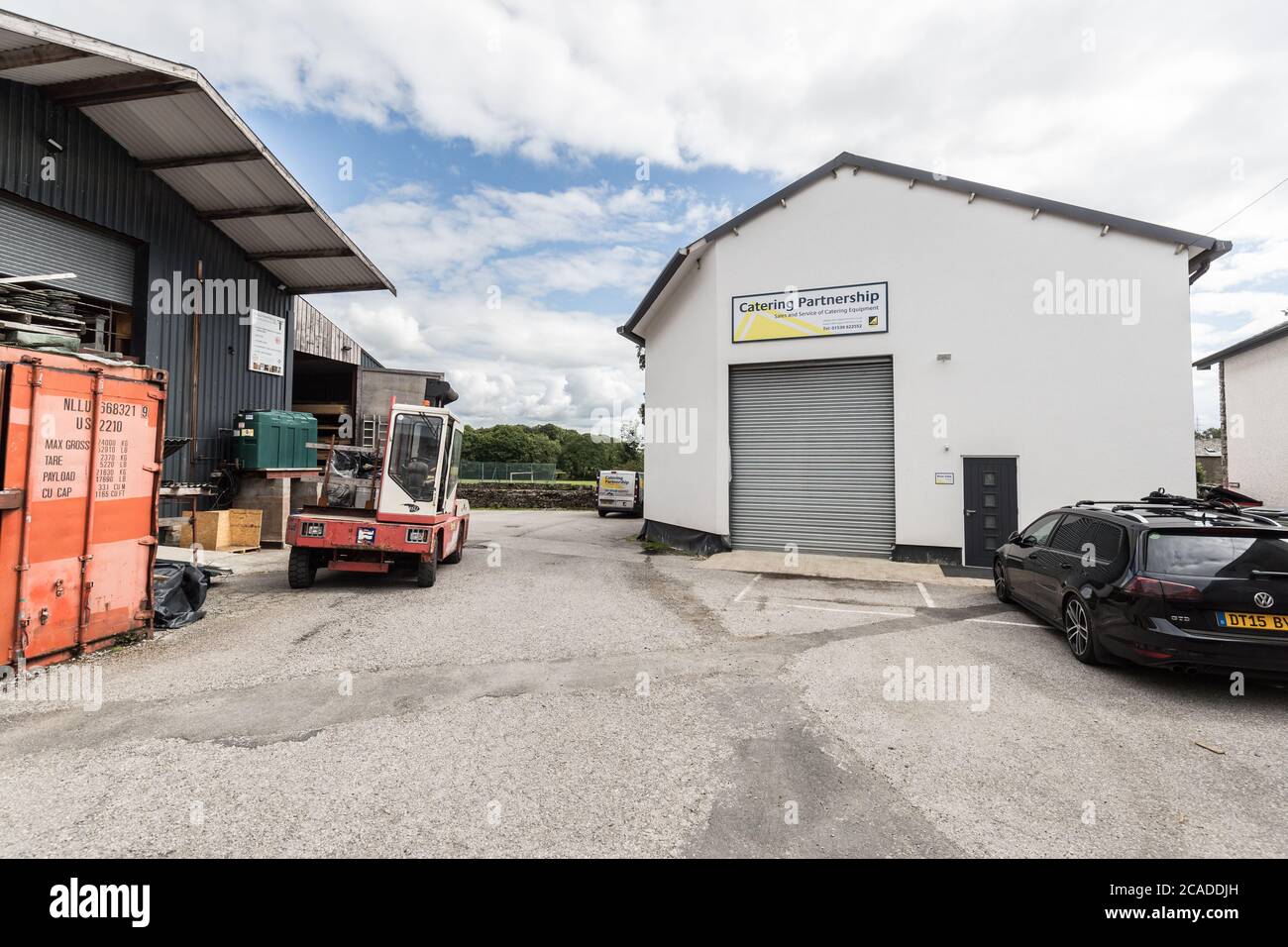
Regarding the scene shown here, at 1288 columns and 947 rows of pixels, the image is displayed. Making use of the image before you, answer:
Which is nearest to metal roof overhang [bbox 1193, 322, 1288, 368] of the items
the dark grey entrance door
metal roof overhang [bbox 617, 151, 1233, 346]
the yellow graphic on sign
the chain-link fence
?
metal roof overhang [bbox 617, 151, 1233, 346]

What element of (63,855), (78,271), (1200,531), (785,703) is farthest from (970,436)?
(78,271)

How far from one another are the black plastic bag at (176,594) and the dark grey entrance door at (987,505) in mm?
12244

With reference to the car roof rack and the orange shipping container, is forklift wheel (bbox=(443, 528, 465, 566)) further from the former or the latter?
the car roof rack

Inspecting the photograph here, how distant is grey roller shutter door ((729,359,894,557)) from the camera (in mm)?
11758

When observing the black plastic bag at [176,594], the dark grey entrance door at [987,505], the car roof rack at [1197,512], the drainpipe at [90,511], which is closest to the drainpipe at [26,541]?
the drainpipe at [90,511]

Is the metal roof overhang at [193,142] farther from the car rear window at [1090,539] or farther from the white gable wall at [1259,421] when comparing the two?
the white gable wall at [1259,421]

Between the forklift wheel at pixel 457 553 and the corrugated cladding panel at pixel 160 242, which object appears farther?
the forklift wheel at pixel 457 553

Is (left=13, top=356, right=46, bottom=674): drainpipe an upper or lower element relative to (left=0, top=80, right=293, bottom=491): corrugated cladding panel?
lower

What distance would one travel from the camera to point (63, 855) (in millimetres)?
2455

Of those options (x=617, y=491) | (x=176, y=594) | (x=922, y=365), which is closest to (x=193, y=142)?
(x=176, y=594)

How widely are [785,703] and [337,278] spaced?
14959mm

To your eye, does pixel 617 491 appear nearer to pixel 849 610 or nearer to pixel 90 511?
pixel 849 610

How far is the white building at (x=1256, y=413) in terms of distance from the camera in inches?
563

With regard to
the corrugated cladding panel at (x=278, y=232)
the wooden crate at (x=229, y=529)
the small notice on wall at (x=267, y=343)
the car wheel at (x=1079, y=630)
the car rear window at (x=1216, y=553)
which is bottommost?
the car wheel at (x=1079, y=630)
